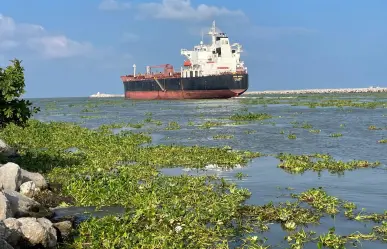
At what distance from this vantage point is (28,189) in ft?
42.0

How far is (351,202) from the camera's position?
12625mm

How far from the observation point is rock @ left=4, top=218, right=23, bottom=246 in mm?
8109

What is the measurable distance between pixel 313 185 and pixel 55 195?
347 inches

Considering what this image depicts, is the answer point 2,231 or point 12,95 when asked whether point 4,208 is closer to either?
point 2,231

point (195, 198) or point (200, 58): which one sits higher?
point (200, 58)

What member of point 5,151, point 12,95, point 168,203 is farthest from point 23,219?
point 5,151

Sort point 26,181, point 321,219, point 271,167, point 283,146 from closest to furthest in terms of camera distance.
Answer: point 321,219 < point 26,181 < point 271,167 < point 283,146

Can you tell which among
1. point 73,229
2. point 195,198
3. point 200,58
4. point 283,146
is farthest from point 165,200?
point 200,58

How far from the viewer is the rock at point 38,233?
8.57 m

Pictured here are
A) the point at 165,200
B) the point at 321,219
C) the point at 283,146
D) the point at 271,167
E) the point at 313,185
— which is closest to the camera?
the point at 321,219

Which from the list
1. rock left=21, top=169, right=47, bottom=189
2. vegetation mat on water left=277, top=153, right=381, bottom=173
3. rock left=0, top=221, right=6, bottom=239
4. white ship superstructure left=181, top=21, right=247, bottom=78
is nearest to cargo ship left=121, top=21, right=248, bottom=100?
white ship superstructure left=181, top=21, right=247, bottom=78

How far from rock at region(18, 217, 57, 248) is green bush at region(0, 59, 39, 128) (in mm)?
7413

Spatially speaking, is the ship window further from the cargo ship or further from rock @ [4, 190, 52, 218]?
rock @ [4, 190, 52, 218]

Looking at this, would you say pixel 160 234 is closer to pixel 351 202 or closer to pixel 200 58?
pixel 351 202
